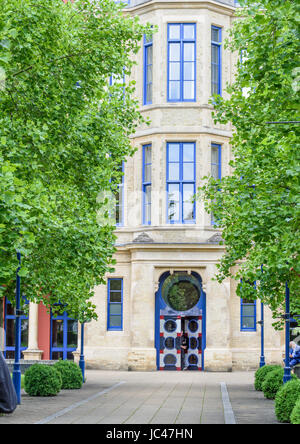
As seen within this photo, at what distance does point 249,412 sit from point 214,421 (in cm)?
210

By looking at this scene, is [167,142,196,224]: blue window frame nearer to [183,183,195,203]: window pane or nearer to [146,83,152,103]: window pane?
A: [183,183,195,203]: window pane

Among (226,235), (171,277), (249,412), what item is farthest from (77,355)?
(249,412)

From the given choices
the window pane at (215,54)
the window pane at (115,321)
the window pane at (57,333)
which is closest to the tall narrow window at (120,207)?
the window pane at (115,321)

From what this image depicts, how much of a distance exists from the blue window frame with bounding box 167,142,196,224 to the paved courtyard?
30.7ft

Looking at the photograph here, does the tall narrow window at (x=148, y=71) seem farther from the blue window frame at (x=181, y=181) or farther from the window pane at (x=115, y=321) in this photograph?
the window pane at (x=115, y=321)

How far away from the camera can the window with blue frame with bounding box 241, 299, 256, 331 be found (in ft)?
121

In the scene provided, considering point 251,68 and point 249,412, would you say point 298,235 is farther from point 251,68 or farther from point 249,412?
point 249,412

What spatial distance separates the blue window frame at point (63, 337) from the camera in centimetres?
3831

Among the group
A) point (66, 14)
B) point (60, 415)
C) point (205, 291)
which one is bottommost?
point (60, 415)

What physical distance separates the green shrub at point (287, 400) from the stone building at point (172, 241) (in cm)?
2081

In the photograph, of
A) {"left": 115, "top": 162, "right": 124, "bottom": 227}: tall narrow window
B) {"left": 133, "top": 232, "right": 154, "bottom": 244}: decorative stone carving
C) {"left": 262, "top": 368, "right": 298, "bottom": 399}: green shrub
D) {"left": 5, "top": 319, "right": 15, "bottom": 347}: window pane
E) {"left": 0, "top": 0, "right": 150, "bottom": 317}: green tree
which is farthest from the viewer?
{"left": 5, "top": 319, "right": 15, "bottom": 347}: window pane

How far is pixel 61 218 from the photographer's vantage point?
19562 millimetres

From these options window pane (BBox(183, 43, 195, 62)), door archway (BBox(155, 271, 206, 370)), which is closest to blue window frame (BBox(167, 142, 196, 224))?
door archway (BBox(155, 271, 206, 370))

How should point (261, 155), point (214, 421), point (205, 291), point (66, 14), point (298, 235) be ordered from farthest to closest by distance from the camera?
point (205, 291)
point (66, 14)
point (261, 155)
point (214, 421)
point (298, 235)
